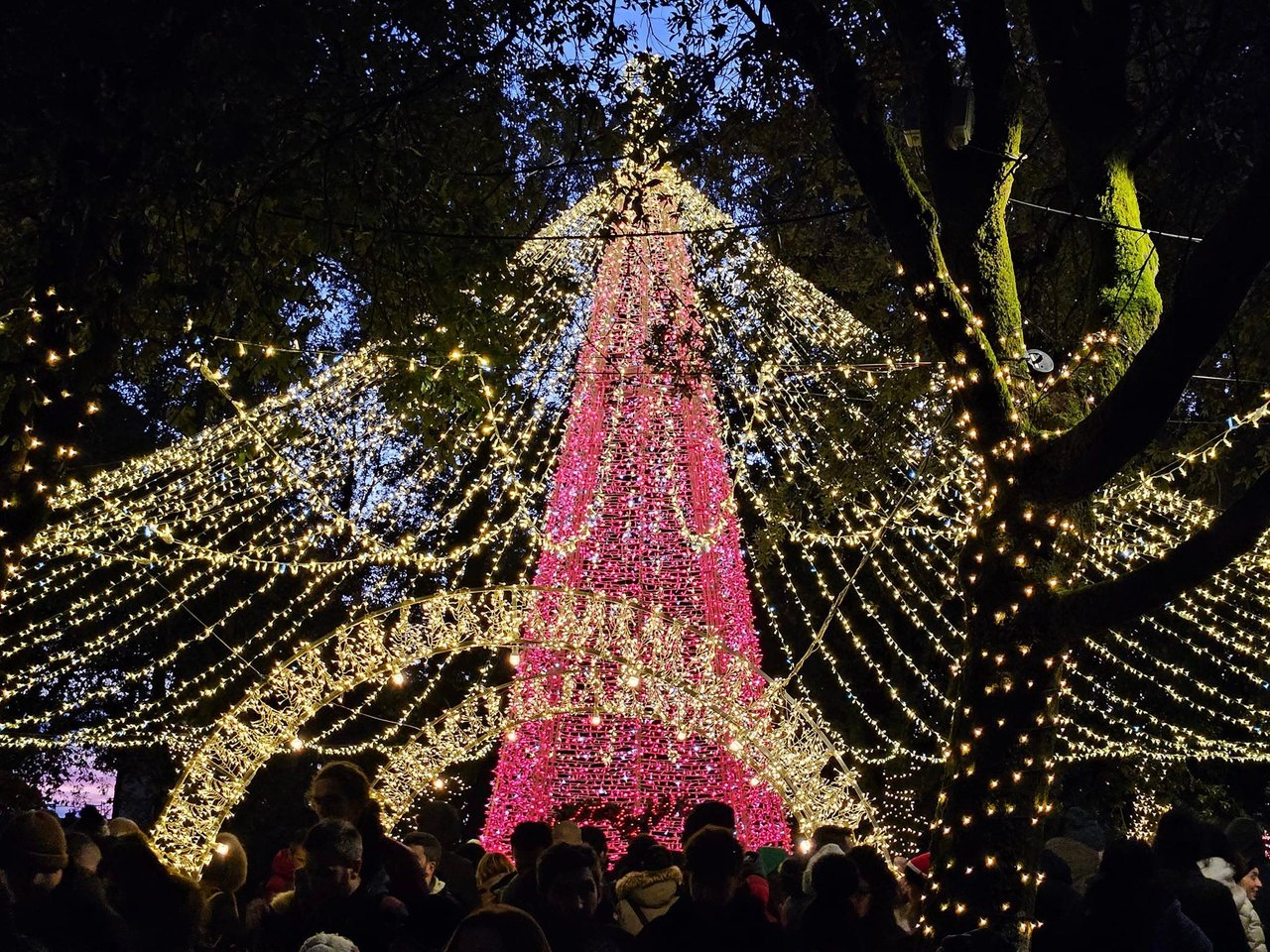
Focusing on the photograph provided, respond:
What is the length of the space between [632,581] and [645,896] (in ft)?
14.2

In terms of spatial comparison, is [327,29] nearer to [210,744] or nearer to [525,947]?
[210,744]

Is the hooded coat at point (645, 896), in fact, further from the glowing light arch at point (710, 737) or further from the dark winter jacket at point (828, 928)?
Answer: the glowing light arch at point (710, 737)

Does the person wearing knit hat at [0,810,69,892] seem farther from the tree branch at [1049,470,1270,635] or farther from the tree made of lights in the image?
the tree branch at [1049,470,1270,635]

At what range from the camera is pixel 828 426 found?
35.7 feet

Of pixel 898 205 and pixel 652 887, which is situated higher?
pixel 898 205

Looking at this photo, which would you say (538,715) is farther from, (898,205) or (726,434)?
(898,205)

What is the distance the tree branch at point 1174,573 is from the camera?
17.0 feet

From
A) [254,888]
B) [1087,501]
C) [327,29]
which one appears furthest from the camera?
[254,888]

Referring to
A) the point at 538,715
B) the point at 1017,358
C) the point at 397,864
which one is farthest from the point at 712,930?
the point at 538,715

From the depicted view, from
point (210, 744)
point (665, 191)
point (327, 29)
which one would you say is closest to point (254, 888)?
point (210, 744)

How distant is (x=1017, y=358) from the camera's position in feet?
20.9

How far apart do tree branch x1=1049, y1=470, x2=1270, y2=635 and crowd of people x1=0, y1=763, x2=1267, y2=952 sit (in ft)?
3.20

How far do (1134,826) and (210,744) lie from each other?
1429 centimetres

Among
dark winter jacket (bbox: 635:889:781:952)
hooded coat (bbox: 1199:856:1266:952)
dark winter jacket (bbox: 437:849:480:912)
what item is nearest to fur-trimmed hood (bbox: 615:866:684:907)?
dark winter jacket (bbox: 437:849:480:912)
